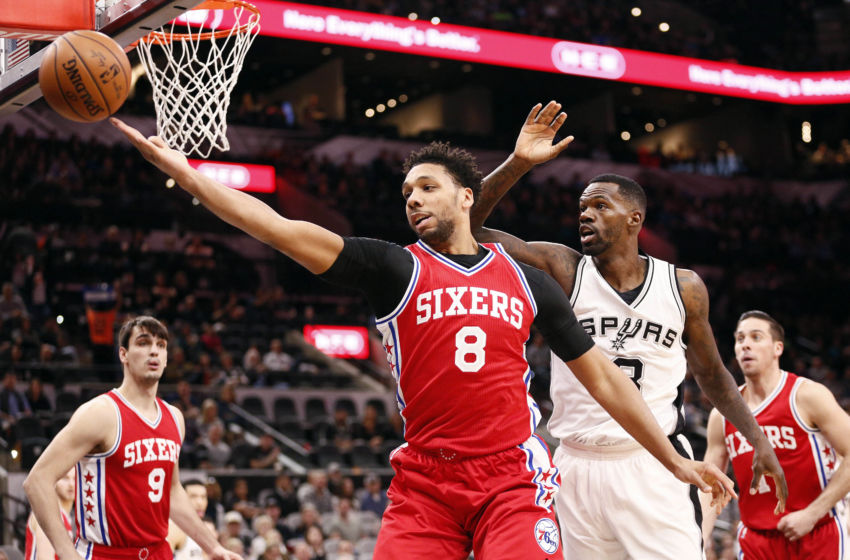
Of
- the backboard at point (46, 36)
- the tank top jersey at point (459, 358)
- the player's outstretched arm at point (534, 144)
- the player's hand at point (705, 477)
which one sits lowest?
the player's hand at point (705, 477)

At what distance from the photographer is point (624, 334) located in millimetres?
5113

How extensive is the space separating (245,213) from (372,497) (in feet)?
32.1

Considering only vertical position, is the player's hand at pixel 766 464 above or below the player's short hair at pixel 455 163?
below

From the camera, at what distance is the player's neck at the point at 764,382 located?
6578 mm

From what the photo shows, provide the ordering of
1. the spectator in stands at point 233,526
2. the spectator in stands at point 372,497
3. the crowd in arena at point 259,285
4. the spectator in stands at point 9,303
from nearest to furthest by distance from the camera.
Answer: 1. the spectator in stands at point 233,526
2. the spectator in stands at point 372,497
3. the crowd in arena at point 259,285
4. the spectator in stands at point 9,303

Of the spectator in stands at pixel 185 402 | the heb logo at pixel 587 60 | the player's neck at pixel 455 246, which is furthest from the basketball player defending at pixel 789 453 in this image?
the heb logo at pixel 587 60

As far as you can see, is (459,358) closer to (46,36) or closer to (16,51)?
(46,36)

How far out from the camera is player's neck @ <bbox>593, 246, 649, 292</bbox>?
5.26 meters

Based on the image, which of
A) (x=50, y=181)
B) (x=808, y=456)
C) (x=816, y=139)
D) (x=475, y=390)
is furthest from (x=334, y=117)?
(x=475, y=390)

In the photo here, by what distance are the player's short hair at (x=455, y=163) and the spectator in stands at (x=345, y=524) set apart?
826cm

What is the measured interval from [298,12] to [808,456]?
57.1 ft

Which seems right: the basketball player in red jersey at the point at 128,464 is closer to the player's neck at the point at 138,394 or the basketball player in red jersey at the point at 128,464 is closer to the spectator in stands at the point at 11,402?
the player's neck at the point at 138,394

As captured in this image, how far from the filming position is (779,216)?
28.5m

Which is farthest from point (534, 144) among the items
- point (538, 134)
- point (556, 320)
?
point (556, 320)
